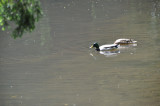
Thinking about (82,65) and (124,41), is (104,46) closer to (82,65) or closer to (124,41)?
(124,41)

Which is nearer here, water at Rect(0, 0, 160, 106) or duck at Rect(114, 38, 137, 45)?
water at Rect(0, 0, 160, 106)

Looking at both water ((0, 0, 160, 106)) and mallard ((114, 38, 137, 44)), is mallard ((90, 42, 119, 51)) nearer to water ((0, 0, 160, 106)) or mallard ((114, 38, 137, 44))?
water ((0, 0, 160, 106))

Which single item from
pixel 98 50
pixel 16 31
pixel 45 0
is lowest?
pixel 45 0

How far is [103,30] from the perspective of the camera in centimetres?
3008

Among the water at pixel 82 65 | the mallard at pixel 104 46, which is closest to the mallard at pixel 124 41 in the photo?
the water at pixel 82 65

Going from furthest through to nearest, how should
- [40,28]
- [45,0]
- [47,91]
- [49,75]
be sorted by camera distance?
[45,0] → [40,28] → [49,75] → [47,91]

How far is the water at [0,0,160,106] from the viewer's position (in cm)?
1645

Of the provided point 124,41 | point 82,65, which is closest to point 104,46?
point 124,41

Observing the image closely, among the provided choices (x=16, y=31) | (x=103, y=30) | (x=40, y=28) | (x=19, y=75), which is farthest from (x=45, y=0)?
(x=16, y=31)

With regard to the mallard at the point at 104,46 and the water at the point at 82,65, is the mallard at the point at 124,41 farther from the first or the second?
the mallard at the point at 104,46

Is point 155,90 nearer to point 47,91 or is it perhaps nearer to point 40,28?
point 47,91

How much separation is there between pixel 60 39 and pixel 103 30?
12.6 ft

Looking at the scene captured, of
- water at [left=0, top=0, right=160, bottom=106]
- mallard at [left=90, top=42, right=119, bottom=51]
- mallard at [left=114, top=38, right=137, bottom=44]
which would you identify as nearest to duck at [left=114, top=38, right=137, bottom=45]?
mallard at [left=114, top=38, right=137, bottom=44]

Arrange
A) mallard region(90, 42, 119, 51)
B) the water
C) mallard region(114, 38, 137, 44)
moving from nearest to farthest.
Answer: the water
mallard region(90, 42, 119, 51)
mallard region(114, 38, 137, 44)
